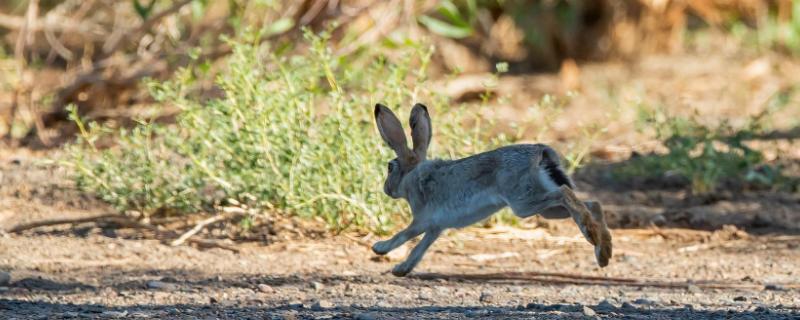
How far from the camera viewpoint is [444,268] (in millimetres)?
5879

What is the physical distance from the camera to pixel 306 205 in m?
6.03

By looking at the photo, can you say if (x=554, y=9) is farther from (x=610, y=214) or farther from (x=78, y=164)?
(x=78, y=164)

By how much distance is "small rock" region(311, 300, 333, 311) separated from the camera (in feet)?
15.4

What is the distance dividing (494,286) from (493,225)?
3.94ft

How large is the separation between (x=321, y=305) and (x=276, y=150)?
1446 mm

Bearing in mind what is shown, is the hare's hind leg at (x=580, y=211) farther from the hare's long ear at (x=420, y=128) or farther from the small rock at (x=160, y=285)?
the small rock at (x=160, y=285)

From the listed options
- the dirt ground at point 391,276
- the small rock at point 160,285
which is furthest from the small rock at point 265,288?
the small rock at point 160,285

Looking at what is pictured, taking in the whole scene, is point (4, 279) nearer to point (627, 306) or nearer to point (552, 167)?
point (552, 167)

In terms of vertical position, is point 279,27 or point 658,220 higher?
point 279,27

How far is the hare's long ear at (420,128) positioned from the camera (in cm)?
499

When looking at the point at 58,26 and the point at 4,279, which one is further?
the point at 58,26

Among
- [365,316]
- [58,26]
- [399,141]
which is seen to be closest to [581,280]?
[399,141]

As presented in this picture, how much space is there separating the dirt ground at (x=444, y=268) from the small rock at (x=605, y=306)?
2 cm

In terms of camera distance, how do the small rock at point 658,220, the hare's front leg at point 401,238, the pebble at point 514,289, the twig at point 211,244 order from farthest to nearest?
1. the small rock at point 658,220
2. the twig at point 211,244
3. the pebble at point 514,289
4. the hare's front leg at point 401,238
